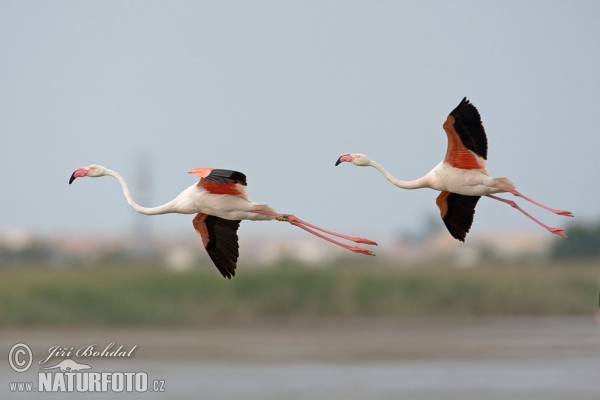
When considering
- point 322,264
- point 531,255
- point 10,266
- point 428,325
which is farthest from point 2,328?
point 531,255

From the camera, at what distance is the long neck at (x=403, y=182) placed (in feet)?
54.1

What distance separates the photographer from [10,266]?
68875mm

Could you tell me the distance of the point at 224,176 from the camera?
15.0m

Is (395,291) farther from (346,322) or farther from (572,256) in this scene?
(572,256)

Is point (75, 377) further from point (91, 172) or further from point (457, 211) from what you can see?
point (457, 211)

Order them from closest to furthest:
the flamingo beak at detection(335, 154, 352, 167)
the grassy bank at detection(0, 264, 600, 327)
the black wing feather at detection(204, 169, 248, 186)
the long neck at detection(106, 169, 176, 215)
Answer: the black wing feather at detection(204, 169, 248, 186)
the flamingo beak at detection(335, 154, 352, 167)
the long neck at detection(106, 169, 176, 215)
the grassy bank at detection(0, 264, 600, 327)

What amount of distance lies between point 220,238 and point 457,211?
324 cm

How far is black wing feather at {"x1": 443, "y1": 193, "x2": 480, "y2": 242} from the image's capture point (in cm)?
1712

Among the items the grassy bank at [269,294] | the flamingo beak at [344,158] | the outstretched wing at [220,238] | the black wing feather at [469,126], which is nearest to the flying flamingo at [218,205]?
the outstretched wing at [220,238]

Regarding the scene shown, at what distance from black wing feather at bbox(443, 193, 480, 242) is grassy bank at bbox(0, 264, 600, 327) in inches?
1689

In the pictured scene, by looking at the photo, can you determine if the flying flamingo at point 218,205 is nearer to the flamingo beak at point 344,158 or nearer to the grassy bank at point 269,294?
the flamingo beak at point 344,158

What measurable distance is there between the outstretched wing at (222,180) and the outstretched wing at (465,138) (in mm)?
2650

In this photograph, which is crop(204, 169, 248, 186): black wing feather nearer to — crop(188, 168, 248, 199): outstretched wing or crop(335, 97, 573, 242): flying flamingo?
crop(188, 168, 248, 199): outstretched wing

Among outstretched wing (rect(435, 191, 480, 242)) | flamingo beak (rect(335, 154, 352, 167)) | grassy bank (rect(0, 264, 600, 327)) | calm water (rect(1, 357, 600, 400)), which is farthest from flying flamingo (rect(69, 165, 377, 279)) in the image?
grassy bank (rect(0, 264, 600, 327))
